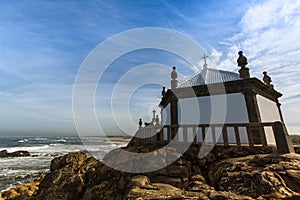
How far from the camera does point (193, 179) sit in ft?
24.3

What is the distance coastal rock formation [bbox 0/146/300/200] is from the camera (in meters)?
5.46

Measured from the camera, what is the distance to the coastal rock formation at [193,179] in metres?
5.46

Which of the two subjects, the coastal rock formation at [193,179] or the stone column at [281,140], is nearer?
the coastal rock formation at [193,179]

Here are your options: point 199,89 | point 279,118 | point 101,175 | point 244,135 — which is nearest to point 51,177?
point 101,175

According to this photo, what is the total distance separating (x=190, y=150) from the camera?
29.3ft

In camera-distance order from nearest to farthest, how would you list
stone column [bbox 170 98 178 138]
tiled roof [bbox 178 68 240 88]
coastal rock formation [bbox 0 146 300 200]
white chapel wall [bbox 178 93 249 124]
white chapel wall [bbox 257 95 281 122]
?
coastal rock formation [bbox 0 146 300 200], white chapel wall [bbox 178 93 249 124], white chapel wall [bbox 257 95 281 122], tiled roof [bbox 178 68 240 88], stone column [bbox 170 98 178 138]

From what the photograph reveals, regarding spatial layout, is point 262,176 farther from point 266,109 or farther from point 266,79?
point 266,79

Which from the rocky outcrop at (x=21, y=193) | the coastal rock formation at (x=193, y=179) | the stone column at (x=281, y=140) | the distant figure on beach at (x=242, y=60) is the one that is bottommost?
the rocky outcrop at (x=21, y=193)

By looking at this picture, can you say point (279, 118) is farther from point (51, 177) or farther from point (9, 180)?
point (9, 180)

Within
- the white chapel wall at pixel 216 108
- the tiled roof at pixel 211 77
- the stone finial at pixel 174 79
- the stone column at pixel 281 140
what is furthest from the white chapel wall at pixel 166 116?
the stone column at pixel 281 140

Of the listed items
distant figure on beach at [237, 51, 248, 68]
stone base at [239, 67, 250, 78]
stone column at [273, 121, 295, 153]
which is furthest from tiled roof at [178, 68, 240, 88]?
stone column at [273, 121, 295, 153]

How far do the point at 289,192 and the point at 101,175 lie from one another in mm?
7762

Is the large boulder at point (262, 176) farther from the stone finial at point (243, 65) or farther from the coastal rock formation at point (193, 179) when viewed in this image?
the stone finial at point (243, 65)

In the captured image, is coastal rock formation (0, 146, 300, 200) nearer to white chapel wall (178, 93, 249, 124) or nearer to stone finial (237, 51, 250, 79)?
white chapel wall (178, 93, 249, 124)
